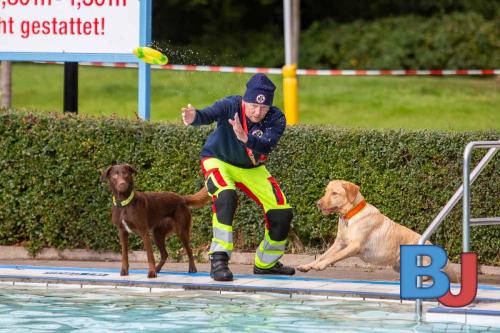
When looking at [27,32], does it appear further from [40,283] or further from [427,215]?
[427,215]

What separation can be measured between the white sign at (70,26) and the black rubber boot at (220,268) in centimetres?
351

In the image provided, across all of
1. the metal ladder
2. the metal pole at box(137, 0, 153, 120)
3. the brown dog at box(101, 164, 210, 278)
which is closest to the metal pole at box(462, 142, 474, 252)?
the metal ladder

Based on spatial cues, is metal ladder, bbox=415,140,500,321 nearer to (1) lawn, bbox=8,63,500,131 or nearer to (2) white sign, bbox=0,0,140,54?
(2) white sign, bbox=0,0,140,54

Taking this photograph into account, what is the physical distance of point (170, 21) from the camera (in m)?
34.4

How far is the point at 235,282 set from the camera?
11.0m

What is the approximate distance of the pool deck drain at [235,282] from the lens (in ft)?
33.9

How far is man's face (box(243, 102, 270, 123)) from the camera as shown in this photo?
11.1 metres

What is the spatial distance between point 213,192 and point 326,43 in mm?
20648

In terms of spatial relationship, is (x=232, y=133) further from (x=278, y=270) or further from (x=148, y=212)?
(x=278, y=270)

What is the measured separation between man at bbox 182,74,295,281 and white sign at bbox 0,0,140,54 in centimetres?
287

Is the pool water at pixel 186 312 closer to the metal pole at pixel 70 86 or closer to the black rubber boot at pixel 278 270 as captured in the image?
the black rubber boot at pixel 278 270

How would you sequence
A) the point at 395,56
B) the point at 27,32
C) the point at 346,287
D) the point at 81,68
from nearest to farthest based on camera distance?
the point at 346,287 → the point at 27,32 → the point at 395,56 → the point at 81,68

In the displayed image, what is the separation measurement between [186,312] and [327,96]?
685 inches

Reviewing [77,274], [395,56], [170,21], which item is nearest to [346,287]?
[77,274]
